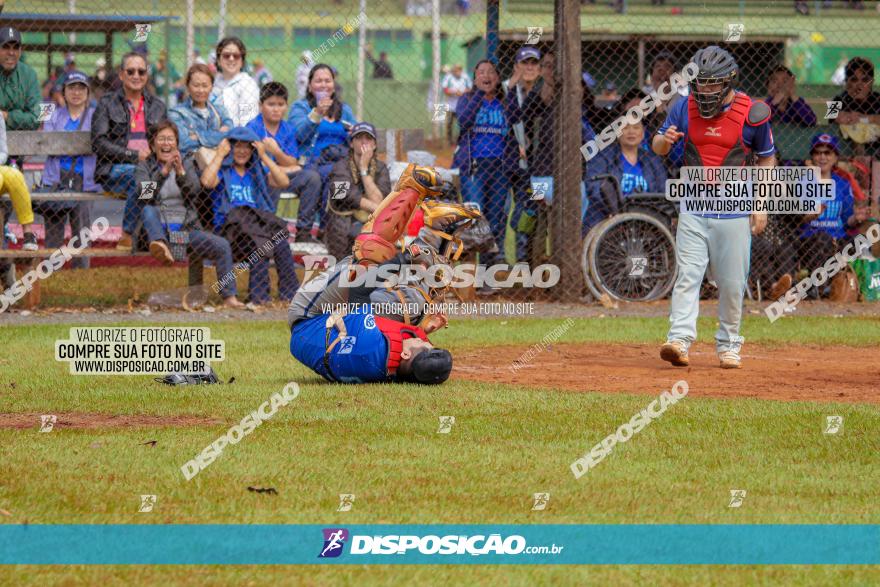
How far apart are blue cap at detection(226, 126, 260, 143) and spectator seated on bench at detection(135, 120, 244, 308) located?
1.49 feet

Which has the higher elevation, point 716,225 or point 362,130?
point 362,130

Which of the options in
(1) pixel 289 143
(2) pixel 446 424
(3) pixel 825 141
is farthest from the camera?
(3) pixel 825 141

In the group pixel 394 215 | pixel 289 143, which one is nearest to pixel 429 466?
pixel 394 215

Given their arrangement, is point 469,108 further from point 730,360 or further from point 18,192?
point 730,360

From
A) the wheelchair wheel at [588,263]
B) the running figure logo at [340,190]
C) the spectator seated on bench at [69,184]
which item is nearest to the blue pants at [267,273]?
the running figure logo at [340,190]

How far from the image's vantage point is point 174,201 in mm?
13055

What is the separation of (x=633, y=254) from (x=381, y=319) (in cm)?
568

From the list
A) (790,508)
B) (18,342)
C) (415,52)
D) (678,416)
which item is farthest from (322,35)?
(790,508)

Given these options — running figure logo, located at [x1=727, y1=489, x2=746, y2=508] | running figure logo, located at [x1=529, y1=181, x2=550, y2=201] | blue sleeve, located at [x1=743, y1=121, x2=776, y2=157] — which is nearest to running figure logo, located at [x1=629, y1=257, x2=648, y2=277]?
running figure logo, located at [x1=529, y1=181, x2=550, y2=201]

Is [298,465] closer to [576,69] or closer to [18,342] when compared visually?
[18,342]

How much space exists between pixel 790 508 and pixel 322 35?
27.7 meters

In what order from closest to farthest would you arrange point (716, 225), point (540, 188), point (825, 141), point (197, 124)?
point (716, 225) → point (197, 124) → point (540, 188) → point (825, 141)

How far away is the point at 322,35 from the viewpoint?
105ft

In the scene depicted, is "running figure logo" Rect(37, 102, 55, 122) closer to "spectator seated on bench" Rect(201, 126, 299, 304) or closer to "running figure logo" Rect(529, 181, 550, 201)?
"spectator seated on bench" Rect(201, 126, 299, 304)
